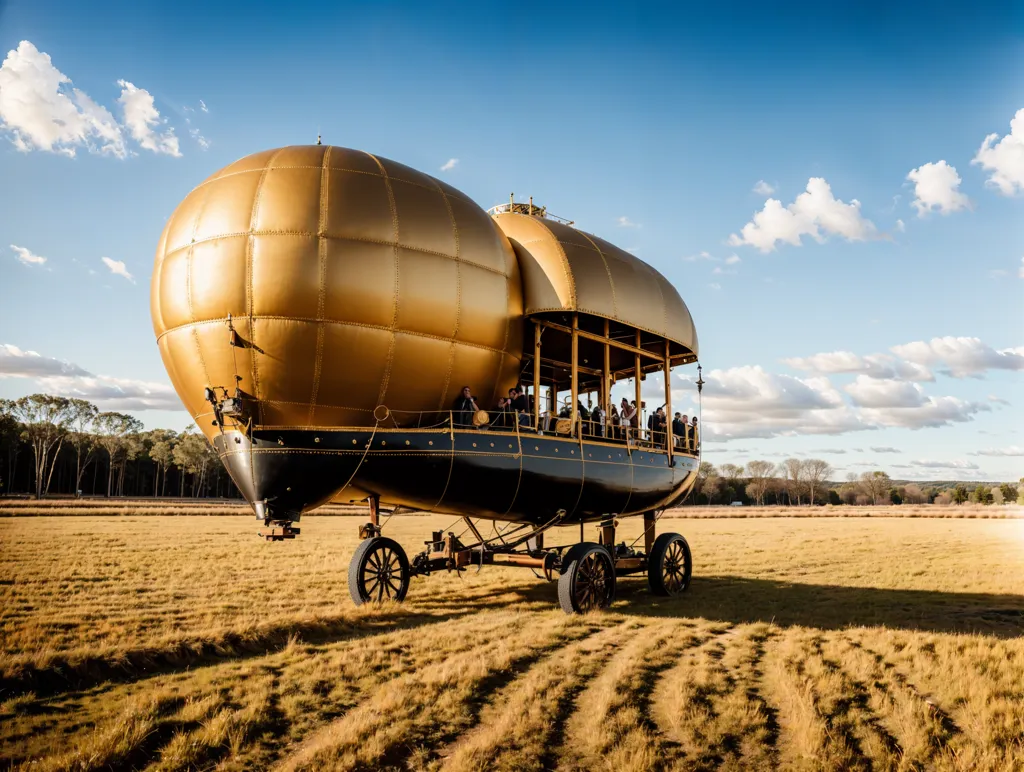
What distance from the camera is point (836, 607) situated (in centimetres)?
1474

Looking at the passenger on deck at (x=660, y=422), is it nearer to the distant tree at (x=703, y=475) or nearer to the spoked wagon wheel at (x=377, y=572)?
the spoked wagon wheel at (x=377, y=572)

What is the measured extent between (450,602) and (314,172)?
8.54 m

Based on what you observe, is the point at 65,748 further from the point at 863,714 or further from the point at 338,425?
the point at 863,714

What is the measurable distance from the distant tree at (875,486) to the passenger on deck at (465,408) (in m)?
150

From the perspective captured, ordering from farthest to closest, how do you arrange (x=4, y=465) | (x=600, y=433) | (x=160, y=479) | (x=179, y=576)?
(x=160, y=479) → (x=4, y=465) → (x=179, y=576) → (x=600, y=433)

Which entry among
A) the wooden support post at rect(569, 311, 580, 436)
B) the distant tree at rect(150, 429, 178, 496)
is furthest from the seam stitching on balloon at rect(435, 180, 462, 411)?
the distant tree at rect(150, 429, 178, 496)

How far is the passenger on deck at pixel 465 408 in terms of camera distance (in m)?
12.5

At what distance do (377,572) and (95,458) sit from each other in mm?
97031

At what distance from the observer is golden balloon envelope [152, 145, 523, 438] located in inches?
430

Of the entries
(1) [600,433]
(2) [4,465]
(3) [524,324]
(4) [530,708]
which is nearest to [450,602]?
(1) [600,433]

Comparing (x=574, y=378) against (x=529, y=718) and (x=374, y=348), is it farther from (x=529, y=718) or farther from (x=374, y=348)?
(x=529, y=718)

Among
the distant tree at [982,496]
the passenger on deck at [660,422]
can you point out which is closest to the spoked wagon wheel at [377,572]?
the passenger on deck at [660,422]

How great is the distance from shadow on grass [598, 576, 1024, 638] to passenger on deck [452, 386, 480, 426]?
489 cm

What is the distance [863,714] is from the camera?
7602mm
